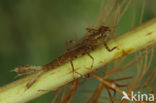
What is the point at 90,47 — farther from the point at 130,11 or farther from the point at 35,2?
the point at 35,2

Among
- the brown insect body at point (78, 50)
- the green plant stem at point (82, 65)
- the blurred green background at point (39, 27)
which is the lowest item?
the green plant stem at point (82, 65)

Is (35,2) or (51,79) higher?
(35,2)

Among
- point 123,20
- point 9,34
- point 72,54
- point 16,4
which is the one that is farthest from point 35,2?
point 72,54

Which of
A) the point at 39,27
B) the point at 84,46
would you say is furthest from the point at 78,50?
the point at 39,27

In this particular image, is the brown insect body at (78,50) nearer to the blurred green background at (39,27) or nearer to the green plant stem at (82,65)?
the green plant stem at (82,65)

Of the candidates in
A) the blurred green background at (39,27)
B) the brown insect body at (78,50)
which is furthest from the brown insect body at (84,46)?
the blurred green background at (39,27)

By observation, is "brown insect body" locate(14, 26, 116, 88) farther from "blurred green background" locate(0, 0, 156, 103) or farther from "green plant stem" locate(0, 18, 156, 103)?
"blurred green background" locate(0, 0, 156, 103)
